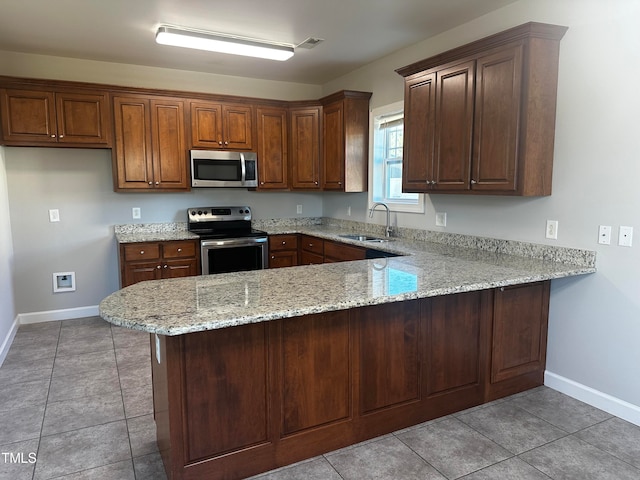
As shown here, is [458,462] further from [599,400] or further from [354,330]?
[599,400]

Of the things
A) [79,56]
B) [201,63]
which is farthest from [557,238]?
[79,56]

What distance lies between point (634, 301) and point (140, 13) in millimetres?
3841

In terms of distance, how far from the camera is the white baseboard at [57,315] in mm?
4500

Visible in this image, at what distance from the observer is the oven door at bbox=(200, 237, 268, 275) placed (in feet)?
14.9

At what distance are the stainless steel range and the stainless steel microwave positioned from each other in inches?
17.1

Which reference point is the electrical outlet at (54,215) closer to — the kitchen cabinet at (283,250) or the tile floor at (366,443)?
the tile floor at (366,443)

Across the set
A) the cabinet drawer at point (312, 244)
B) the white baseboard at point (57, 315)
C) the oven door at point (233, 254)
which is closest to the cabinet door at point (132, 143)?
the oven door at point (233, 254)

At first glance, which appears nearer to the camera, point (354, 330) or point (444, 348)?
point (354, 330)

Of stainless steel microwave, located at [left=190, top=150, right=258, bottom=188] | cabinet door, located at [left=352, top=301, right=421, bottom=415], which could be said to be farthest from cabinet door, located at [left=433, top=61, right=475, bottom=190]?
stainless steel microwave, located at [left=190, top=150, right=258, bottom=188]

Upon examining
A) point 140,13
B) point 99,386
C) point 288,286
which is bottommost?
point 99,386

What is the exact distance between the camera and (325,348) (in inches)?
86.3

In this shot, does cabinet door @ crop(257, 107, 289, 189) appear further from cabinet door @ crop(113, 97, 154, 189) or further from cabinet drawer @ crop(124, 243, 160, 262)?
cabinet drawer @ crop(124, 243, 160, 262)

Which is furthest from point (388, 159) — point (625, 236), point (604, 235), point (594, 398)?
point (594, 398)

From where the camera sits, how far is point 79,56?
14.4ft
